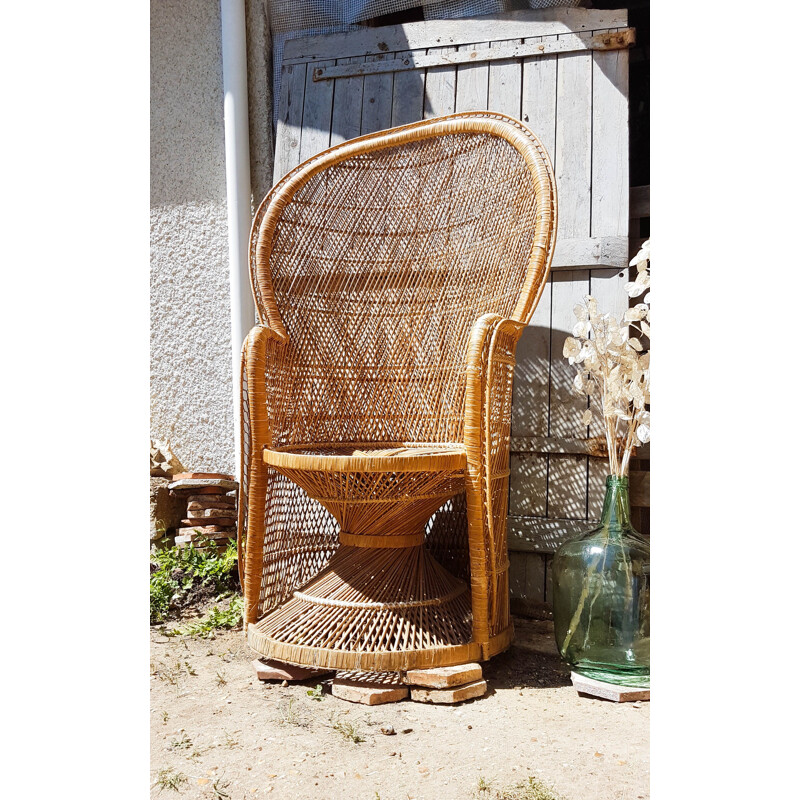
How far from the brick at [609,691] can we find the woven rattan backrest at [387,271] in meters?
0.75

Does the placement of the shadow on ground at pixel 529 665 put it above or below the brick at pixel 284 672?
below

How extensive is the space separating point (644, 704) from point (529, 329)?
106cm

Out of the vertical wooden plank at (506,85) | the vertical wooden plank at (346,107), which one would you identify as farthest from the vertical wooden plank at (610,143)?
the vertical wooden plank at (346,107)

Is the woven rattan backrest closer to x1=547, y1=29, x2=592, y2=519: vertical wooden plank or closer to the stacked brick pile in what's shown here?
x1=547, y1=29, x2=592, y2=519: vertical wooden plank

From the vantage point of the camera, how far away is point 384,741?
129 cm

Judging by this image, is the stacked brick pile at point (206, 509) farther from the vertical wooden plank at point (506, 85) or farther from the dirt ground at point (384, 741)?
the vertical wooden plank at point (506, 85)

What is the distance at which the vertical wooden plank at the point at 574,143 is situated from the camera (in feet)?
6.93

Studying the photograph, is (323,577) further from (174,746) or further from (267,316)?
(267,316)

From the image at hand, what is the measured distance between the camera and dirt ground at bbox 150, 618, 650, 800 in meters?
1.12

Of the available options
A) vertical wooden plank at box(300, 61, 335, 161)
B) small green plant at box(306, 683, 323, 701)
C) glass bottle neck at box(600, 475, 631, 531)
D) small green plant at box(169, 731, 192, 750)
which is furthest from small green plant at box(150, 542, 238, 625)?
vertical wooden plank at box(300, 61, 335, 161)

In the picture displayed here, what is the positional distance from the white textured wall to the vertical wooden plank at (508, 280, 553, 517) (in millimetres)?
1088

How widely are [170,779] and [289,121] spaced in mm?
2034

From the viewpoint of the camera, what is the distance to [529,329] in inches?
83.9
